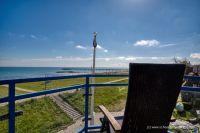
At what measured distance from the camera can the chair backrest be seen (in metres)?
1.68

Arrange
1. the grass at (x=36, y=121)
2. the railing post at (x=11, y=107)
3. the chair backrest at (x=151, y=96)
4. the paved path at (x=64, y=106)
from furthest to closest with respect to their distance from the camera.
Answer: the paved path at (x=64, y=106), the grass at (x=36, y=121), the chair backrest at (x=151, y=96), the railing post at (x=11, y=107)

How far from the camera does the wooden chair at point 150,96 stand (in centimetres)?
168

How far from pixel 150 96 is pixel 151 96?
11 millimetres

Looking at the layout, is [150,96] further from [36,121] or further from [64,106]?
[64,106]

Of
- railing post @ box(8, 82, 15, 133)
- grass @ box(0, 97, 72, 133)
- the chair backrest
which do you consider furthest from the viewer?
grass @ box(0, 97, 72, 133)

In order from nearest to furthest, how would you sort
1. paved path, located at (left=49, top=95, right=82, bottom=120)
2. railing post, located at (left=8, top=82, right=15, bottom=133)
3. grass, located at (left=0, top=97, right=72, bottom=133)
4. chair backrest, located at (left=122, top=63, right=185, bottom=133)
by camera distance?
railing post, located at (left=8, top=82, right=15, bottom=133)
chair backrest, located at (left=122, top=63, right=185, bottom=133)
grass, located at (left=0, top=97, right=72, bottom=133)
paved path, located at (left=49, top=95, right=82, bottom=120)

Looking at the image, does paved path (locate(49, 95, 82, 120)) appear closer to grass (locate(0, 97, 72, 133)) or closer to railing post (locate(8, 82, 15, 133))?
grass (locate(0, 97, 72, 133))

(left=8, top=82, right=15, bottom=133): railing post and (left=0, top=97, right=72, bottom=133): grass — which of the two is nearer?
(left=8, top=82, right=15, bottom=133): railing post

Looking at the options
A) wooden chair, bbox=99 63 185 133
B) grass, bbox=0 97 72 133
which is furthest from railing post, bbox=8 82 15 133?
grass, bbox=0 97 72 133

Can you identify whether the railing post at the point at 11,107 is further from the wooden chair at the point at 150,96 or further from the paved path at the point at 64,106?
the paved path at the point at 64,106

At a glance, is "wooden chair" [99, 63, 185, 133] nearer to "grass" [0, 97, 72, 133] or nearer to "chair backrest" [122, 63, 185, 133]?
"chair backrest" [122, 63, 185, 133]

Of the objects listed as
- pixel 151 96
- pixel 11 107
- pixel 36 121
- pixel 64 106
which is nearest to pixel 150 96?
pixel 151 96

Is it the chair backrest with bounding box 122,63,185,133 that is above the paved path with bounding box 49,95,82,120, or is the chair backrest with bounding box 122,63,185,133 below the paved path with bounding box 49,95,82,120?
above

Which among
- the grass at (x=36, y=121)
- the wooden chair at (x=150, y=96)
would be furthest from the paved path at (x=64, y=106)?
the wooden chair at (x=150, y=96)
